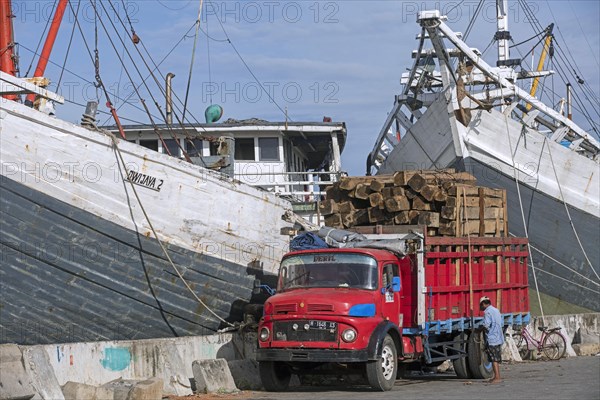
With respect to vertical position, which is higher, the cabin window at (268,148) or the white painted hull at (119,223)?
the cabin window at (268,148)

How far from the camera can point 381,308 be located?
41.2ft

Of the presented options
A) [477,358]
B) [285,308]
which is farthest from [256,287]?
[477,358]

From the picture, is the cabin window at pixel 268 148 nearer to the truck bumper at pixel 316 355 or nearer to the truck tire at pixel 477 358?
the truck tire at pixel 477 358

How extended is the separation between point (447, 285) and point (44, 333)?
6461 millimetres

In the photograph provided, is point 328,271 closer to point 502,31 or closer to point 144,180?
point 144,180

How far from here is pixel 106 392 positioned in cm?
1115

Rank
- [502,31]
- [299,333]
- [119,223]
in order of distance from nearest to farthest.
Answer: [299,333]
[119,223]
[502,31]

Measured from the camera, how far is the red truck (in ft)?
39.7

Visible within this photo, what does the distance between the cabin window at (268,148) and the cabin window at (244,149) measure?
292 millimetres

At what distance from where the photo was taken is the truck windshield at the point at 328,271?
12797 millimetres

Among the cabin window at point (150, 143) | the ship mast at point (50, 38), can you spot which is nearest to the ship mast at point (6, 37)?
the ship mast at point (50, 38)

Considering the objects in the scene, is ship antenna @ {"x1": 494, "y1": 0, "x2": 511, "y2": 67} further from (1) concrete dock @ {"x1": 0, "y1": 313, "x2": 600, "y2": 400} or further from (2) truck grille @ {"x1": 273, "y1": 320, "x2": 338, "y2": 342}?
(2) truck grille @ {"x1": 273, "y1": 320, "x2": 338, "y2": 342}

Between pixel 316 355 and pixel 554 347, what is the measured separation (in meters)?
8.33

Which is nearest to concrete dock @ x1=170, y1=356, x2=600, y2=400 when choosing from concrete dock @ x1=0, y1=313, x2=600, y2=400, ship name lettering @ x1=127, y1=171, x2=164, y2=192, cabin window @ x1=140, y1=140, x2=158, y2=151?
concrete dock @ x1=0, y1=313, x2=600, y2=400
